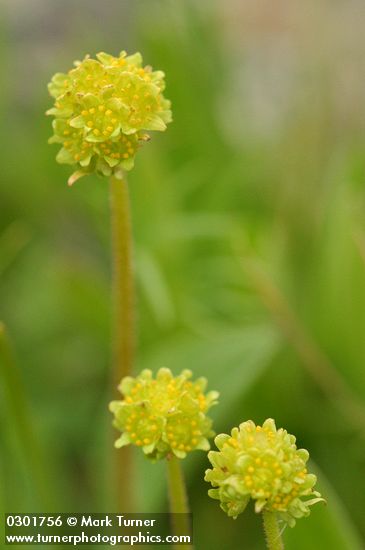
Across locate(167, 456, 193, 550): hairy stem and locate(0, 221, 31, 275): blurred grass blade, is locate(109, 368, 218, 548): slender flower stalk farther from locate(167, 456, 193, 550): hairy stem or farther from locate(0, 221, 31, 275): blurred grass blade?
locate(0, 221, 31, 275): blurred grass blade

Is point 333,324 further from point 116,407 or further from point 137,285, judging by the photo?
point 116,407

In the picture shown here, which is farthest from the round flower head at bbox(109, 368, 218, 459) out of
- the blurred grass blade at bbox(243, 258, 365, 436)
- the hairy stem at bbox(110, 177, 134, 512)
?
the blurred grass blade at bbox(243, 258, 365, 436)

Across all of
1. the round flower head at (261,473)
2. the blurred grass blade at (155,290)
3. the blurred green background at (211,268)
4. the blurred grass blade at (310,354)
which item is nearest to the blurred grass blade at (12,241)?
the blurred green background at (211,268)

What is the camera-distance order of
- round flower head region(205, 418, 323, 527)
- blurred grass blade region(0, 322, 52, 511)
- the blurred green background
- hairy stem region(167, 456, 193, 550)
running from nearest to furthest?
round flower head region(205, 418, 323, 527)
hairy stem region(167, 456, 193, 550)
blurred grass blade region(0, 322, 52, 511)
the blurred green background

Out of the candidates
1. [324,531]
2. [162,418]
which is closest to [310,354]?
[324,531]

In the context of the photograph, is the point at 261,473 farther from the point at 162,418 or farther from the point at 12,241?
the point at 12,241

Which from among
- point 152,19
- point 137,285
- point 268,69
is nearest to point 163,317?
point 137,285
